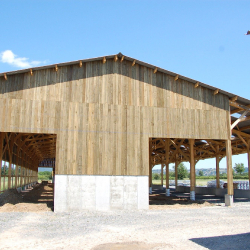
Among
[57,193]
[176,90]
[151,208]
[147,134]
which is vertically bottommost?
[151,208]

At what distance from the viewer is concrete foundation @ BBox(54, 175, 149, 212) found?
48.8ft

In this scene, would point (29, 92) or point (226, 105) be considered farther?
point (226, 105)

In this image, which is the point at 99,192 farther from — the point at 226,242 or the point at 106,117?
the point at 226,242

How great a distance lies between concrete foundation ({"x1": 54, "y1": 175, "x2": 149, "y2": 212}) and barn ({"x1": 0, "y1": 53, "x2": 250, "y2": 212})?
0.17 feet

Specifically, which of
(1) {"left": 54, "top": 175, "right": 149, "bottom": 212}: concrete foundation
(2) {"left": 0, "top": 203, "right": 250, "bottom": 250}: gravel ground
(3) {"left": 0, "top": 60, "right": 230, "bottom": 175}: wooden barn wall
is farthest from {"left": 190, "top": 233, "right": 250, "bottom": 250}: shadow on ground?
(3) {"left": 0, "top": 60, "right": 230, "bottom": 175}: wooden barn wall

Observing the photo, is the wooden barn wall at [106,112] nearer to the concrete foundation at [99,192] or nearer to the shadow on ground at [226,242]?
the concrete foundation at [99,192]

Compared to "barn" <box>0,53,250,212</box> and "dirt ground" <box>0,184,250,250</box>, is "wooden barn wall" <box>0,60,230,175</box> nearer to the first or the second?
"barn" <box>0,53,250,212</box>

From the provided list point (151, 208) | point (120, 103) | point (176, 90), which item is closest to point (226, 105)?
point (176, 90)

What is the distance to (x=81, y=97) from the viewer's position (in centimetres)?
1619

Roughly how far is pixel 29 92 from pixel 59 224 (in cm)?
752

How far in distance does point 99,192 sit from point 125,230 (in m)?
4.99

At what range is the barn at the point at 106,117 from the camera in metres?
15.1

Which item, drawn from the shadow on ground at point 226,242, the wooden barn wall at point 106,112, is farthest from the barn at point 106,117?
the shadow on ground at point 226,242

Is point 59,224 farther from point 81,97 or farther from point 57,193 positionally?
point 81,97
